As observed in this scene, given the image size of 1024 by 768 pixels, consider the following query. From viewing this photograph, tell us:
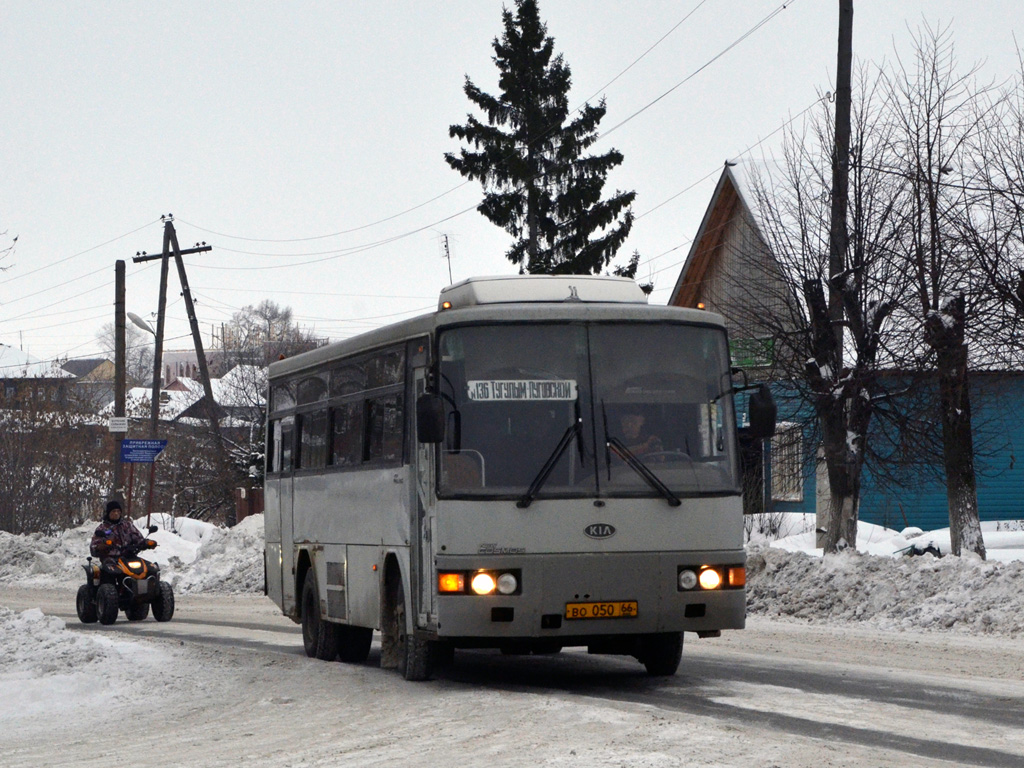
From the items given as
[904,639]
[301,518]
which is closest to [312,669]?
[301,518]

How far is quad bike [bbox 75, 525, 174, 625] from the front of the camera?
2164cm

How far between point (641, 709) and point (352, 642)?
5.40 metres

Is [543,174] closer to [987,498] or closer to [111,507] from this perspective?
[987,498]

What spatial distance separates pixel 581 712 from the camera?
10188 millimetres

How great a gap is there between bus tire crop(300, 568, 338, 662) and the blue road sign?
2003cm

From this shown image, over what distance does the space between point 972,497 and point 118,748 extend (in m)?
16.7

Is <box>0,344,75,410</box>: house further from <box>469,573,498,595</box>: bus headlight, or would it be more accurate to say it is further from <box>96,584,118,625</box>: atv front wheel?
<box>469,573,498,595</box>: bus headlight

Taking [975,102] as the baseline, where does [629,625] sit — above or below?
below

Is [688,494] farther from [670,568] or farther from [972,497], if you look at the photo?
[972,497]

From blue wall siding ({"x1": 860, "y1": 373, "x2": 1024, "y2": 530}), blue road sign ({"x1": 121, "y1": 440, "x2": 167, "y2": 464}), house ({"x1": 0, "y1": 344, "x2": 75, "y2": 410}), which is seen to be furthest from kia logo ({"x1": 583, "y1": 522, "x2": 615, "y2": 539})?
house ({"x1": 0, "y1": 344, "x2": 75, "y2": 410})

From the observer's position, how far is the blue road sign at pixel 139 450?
35.3 m

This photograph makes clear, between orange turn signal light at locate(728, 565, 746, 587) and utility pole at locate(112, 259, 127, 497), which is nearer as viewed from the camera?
orange turn signal light at locate(728, 565, 746, 587)

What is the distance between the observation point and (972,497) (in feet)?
77.3

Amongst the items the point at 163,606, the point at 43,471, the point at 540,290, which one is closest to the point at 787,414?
the point at 163,606
